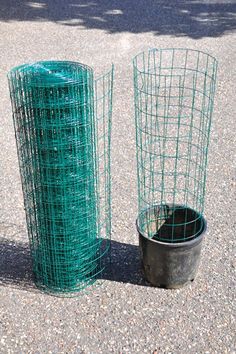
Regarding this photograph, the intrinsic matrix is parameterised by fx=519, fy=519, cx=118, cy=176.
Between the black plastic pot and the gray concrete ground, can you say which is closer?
the gray concrete ground

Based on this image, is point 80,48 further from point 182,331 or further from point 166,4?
point 182,331

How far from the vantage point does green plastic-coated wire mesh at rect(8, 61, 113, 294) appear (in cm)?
312

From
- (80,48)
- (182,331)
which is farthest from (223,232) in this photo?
(80,48)

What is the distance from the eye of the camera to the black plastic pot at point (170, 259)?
3.49 meters

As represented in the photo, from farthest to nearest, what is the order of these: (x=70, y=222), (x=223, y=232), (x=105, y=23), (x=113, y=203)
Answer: (x=105, y=23), (x=113, y=203), (x=223, y=232), (x=70, y=222)

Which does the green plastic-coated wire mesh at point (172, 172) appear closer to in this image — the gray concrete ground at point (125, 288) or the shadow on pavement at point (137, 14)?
the gray concrete ground at point (125, 288)

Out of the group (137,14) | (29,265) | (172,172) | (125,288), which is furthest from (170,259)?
(137,14)

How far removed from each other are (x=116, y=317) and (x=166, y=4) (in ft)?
33.0

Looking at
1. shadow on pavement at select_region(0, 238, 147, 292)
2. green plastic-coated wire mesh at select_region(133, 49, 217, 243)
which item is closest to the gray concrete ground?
shadow on pavement at select_region(0, 238, 147, 292)

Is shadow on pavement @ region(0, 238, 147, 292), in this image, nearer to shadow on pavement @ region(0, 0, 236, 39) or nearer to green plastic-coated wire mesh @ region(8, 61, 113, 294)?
green plastic-coated wire mesh @ region(8, 61, 113, 294)

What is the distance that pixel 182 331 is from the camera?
11.0ft

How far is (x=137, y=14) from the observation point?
1134 cm

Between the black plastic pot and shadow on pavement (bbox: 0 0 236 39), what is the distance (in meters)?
7.01

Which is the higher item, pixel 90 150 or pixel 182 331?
pixel 90 150
